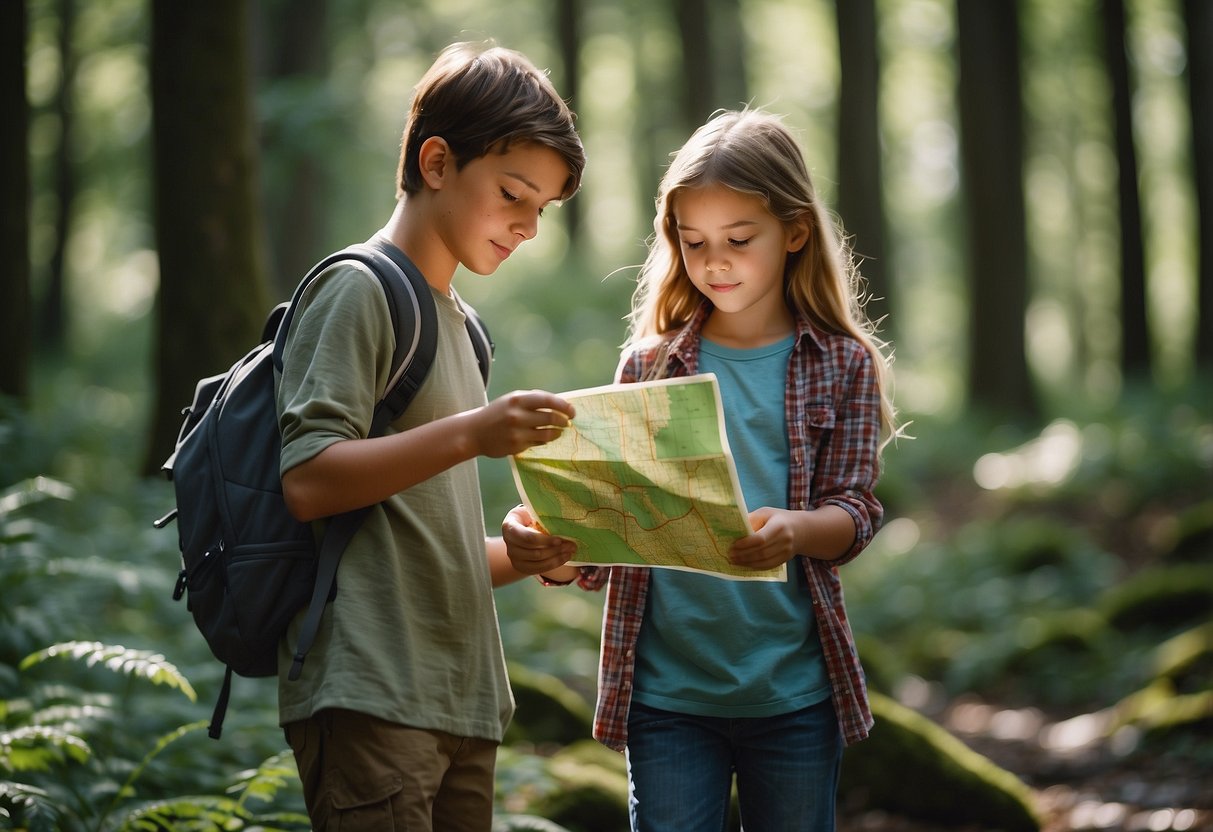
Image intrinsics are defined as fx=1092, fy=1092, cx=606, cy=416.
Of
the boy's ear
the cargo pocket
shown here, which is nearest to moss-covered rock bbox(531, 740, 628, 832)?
the cargo pocket

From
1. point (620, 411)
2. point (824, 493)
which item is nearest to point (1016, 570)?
point (824, 493)

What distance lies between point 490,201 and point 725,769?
1.44 meters

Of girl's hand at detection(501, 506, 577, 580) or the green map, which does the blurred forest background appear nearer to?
the green map

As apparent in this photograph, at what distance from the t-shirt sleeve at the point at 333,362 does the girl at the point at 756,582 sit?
0.51m

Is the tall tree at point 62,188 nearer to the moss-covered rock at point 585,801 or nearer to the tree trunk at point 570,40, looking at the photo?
the tree trunk at point 570,40

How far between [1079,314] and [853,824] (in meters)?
28.8

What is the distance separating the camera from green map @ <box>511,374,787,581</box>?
221 centimetres

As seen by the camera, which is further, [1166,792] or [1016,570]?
[1016,570]

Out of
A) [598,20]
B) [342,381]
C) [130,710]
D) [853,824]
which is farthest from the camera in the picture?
[598,20]

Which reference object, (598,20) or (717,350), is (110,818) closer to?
(717,350)

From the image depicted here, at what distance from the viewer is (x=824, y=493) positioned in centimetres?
261

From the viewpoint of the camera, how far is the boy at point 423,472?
2104 millimetres

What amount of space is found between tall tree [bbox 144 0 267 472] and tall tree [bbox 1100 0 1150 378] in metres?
14.0

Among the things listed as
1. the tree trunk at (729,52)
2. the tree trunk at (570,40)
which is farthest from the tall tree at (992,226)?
the tree trunk at (729,52)
